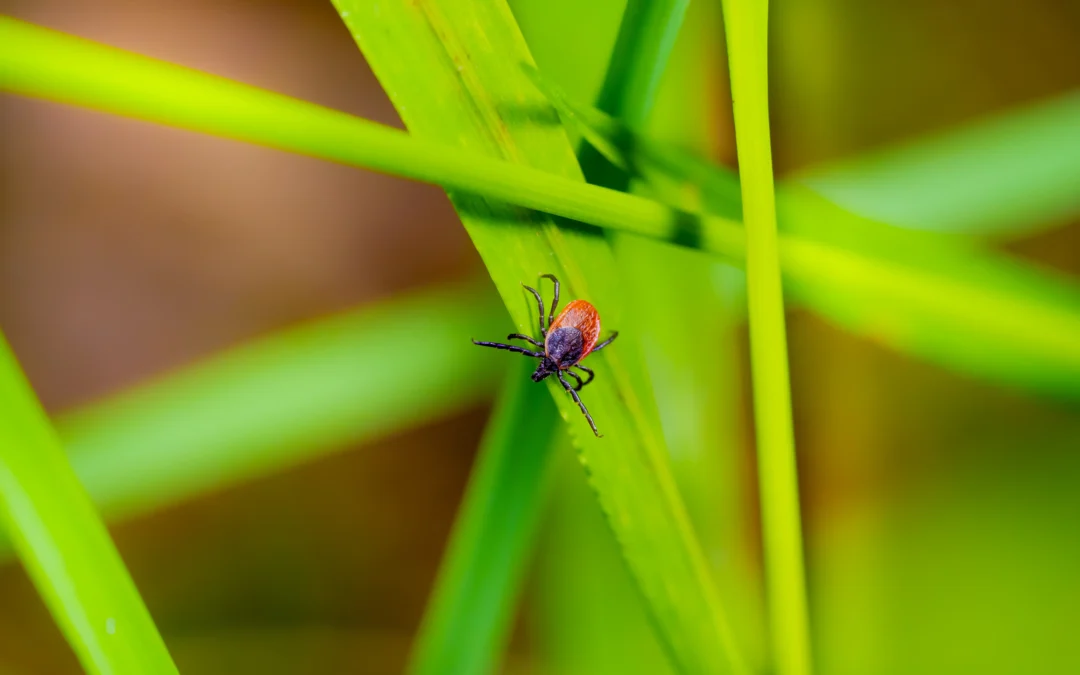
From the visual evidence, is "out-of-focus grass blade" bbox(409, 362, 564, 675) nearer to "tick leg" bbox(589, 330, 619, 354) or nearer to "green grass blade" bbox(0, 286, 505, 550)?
"tick leg" bbox(589, 330, 619, 354)

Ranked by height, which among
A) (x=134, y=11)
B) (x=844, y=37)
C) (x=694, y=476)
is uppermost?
(x=134, y=11)

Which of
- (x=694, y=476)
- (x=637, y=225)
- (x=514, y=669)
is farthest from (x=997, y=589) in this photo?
(x=637, y=225)

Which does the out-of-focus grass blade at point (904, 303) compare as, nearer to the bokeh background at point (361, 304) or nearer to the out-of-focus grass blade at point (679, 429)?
the out-of-focus grass blade at point (679, 429)

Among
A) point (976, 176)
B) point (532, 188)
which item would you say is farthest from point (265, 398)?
point (976, 176)

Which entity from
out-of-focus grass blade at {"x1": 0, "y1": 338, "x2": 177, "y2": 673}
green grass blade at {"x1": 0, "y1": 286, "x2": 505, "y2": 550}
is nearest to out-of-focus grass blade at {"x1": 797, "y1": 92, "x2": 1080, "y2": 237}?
green grass blade at {"x1": 0, "y1": 286, "x2": 505, "y2": 550}

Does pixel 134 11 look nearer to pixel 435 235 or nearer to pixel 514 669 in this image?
pixel 435 235

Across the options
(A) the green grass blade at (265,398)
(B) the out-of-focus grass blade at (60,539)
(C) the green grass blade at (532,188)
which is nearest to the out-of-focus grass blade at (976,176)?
(C) the green grass blade at (532,188)
